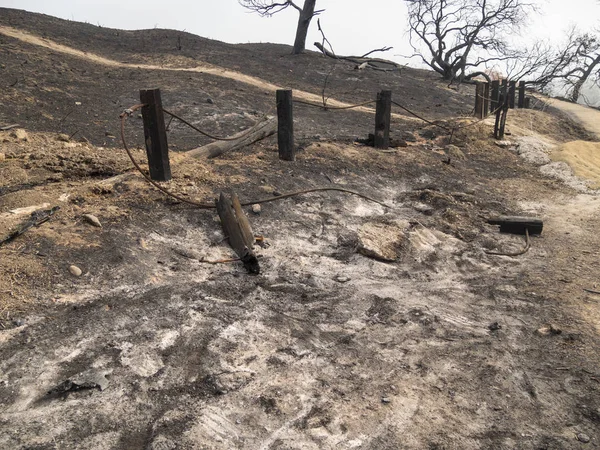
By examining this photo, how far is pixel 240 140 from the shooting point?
297 inches

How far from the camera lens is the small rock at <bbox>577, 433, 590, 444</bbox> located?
2.74 m

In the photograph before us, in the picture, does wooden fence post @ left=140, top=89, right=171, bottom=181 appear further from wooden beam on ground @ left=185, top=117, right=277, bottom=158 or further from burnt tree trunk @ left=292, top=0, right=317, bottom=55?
burnt tree trunk @ left=292, top=0, right=317, bottom=55

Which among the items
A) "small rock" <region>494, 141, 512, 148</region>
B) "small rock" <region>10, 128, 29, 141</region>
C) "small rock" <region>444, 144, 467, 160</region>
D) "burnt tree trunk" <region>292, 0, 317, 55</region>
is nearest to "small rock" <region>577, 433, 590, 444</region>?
"small rock" <region>10, 128, 29, 141</region>

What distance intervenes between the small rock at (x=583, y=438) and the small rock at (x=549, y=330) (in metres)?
1.15

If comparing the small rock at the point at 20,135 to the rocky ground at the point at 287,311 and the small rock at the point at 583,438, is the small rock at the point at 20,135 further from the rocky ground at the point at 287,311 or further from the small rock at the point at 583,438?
the small rock at the point at 583,438

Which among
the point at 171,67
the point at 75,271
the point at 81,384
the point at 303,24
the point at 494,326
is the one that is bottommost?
the point at 494,326

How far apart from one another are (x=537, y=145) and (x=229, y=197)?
8.38 m

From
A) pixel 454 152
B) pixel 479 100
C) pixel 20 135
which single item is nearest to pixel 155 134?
pixel 20 135

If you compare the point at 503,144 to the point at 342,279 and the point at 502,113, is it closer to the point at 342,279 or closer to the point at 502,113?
the point at 502,113

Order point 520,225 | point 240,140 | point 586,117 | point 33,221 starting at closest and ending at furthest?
point 33,221 < point 520,225 < point 240,140 < point 586,117

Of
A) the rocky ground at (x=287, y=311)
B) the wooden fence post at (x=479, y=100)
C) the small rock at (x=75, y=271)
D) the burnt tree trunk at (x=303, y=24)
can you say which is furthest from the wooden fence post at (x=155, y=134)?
the burnt tree trunk at (x=303, y=24)

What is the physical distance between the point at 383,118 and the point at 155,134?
454 centimetres

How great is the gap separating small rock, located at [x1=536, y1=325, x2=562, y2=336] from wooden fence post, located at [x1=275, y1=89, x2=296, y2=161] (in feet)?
14.3

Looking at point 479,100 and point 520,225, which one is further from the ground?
point 479,100
